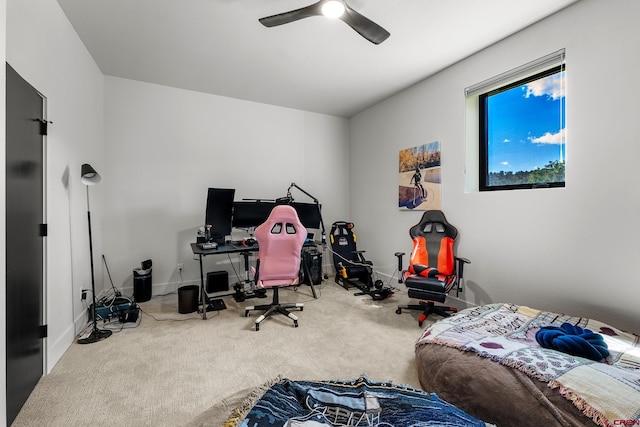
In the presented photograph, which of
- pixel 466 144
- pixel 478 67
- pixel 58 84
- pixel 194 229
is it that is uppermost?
pixel 478 67

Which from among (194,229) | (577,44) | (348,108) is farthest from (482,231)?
(194,229)

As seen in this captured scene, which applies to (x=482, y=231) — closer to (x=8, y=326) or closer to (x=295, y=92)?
(x=295, y=92)

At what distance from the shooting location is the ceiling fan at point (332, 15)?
2006 millimetres

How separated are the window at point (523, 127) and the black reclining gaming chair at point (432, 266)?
0.70m

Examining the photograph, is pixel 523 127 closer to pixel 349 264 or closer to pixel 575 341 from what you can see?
pixel 575 341

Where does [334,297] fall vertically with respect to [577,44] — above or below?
below

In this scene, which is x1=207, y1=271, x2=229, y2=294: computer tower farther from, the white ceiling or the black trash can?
the white ceiling

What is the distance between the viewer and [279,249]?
9.19 ft

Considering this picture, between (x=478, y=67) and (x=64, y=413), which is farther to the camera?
(x=478, y=67)

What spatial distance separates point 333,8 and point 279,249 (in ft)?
6.98

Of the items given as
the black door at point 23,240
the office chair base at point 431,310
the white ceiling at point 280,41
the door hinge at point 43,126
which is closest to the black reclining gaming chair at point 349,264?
the office chair base at point 431,310

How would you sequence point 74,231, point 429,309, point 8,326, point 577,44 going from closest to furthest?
point 8,326
point 577,44
point 74,231
point 429,309

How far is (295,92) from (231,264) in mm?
2824

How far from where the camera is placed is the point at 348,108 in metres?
4.75
